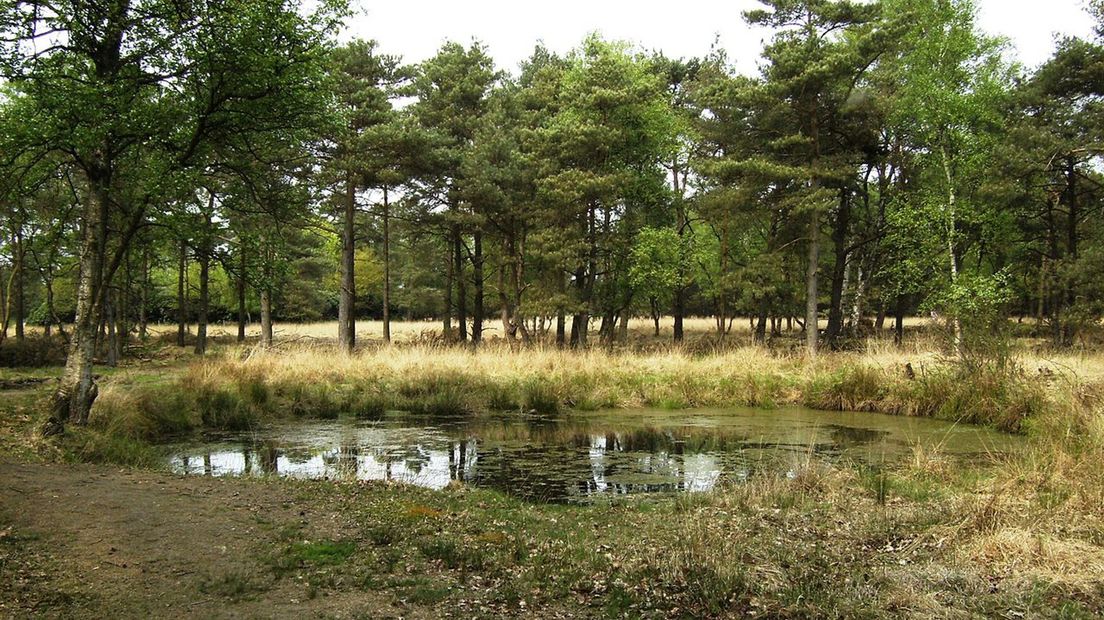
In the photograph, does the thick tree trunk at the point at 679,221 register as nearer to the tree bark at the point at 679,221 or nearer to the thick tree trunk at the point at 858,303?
the tree bark at the point at 679,221

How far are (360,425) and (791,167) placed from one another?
15337 mm

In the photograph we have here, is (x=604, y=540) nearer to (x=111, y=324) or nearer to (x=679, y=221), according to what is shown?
(x=111, y=324)

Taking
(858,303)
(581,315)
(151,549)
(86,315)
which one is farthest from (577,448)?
(858,303)

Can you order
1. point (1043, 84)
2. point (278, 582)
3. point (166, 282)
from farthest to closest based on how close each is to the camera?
1. point (166, 282)
2. point (1043, 84)
3. point (278, 582)

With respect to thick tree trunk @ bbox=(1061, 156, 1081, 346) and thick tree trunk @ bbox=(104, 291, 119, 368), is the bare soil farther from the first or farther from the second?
thick tree trunk @ bbox=(1061, 156, 1081, 346)

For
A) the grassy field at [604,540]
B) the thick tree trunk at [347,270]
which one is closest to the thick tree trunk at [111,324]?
the thick tree trunk at [347,270]

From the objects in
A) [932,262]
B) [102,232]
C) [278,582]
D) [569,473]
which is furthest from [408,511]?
[932,262]

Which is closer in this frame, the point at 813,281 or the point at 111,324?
the point at 111,324

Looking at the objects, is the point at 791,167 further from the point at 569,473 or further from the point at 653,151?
the point at 569,473

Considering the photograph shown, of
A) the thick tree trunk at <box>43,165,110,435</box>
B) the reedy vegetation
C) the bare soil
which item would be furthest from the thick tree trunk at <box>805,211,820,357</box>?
the thick tree trunk at <box>43,165,110,435</box>

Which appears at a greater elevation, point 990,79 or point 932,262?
point 990,79

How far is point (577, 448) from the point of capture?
1166 centimetres

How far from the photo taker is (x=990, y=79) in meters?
24.7

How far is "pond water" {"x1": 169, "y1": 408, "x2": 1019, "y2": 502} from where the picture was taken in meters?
9.40
